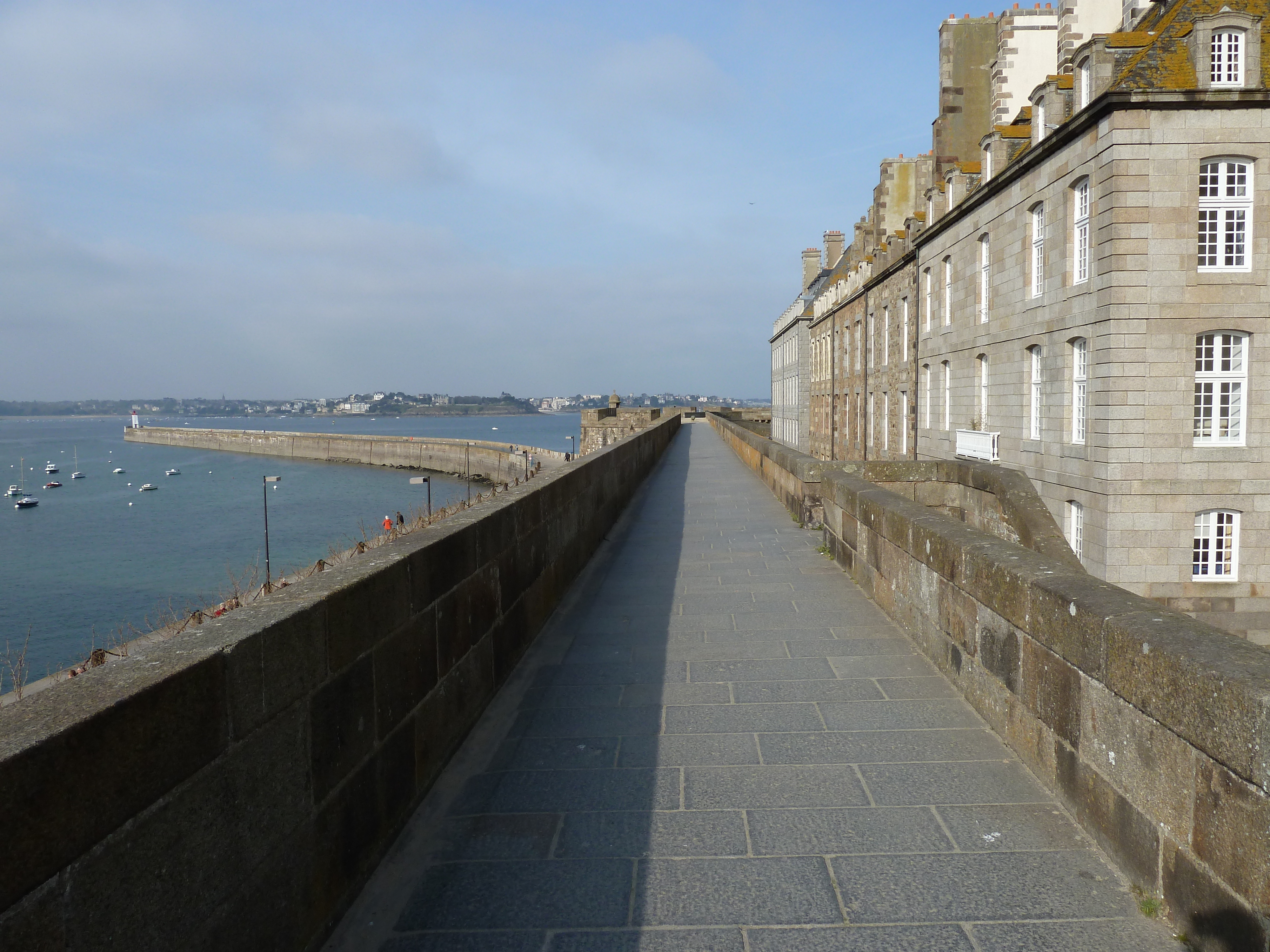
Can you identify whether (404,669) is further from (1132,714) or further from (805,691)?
(1132,714)

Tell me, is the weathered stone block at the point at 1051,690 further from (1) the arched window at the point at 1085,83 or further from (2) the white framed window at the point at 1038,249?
(2) the white framed window at the point at 1038,249

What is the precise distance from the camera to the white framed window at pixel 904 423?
31.2 m

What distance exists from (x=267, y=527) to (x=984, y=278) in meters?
38.4


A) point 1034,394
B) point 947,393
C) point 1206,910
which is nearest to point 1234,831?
point 1206,910

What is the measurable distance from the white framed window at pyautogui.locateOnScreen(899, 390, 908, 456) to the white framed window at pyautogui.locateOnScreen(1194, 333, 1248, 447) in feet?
43.7

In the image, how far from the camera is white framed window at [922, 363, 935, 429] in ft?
94.0

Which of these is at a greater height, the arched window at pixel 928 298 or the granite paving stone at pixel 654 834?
the arched window at pixel 928 298

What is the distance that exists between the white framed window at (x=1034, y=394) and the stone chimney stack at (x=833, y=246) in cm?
3755

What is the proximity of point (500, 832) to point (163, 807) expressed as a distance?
6.10 ft

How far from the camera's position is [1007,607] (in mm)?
4617

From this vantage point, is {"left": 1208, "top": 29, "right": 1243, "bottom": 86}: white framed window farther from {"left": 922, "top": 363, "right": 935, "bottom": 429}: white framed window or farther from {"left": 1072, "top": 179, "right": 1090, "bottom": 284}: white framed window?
{"left": 922, "top": 363, "right": 935, "bottom": 429}: white framed window

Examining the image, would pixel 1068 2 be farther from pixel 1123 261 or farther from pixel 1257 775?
pixel 1257 775

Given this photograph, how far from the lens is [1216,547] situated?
1798cm

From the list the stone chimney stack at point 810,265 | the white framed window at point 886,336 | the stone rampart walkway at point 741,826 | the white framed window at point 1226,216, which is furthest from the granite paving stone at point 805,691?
the stone chimney stack at point 810,265
